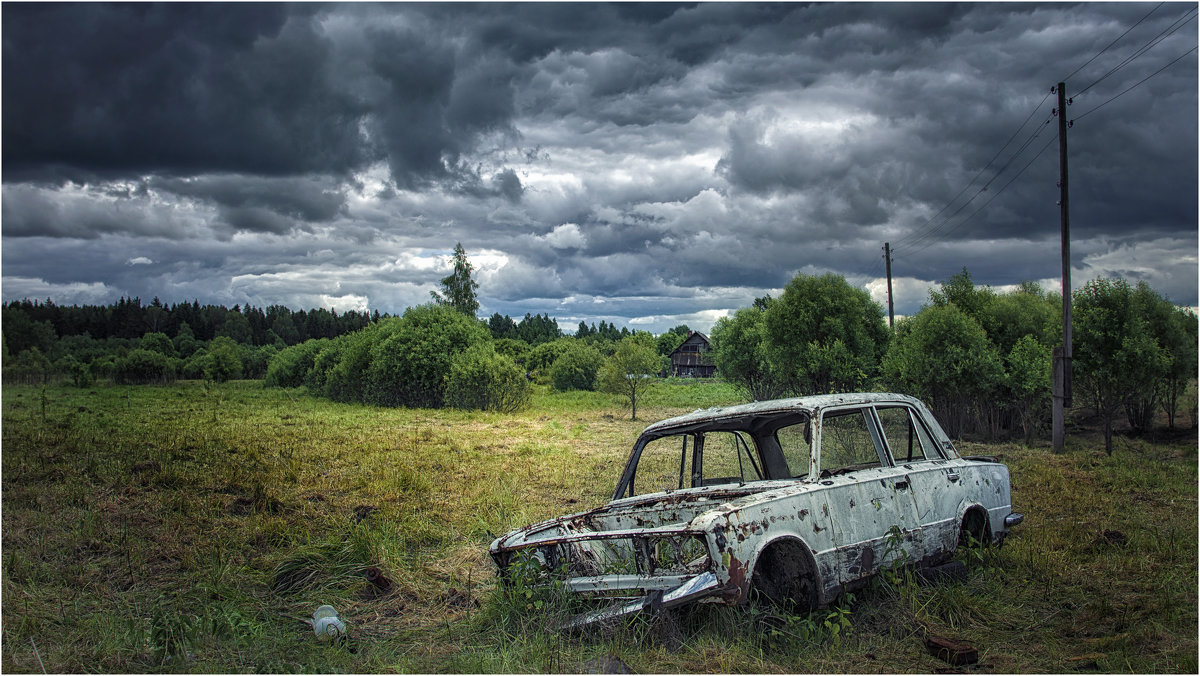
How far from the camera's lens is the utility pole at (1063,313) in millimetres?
18234

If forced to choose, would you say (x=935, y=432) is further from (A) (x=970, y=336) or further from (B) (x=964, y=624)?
(A) (x=970, y=336)

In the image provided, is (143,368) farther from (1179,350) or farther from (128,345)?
(1179,350)

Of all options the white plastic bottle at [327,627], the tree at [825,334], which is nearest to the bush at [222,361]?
the tree at [825,334]

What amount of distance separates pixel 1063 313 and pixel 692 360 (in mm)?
60308

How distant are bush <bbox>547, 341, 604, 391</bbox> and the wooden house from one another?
61.1 feet

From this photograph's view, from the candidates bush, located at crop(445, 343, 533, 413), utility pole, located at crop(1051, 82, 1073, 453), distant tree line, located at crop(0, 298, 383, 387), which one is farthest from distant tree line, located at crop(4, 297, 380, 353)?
utility pole, located at crop(1051, 82, 1073, 453)

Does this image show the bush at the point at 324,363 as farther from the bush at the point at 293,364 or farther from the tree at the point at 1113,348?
the tree at the point at 1113,348

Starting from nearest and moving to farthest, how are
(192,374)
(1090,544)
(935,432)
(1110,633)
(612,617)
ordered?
1. (612,617)
2. (1110,633)
3. (935,432)
4. (1090,544)
5. (192,374)

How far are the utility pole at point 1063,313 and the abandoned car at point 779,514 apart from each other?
14281 millimetres

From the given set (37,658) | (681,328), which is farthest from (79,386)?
(681,328)

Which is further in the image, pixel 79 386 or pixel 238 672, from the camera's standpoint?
pixel 79 386

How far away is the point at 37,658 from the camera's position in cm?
495

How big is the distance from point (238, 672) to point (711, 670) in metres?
3.18

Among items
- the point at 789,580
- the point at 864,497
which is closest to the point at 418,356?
the point at 864,497
